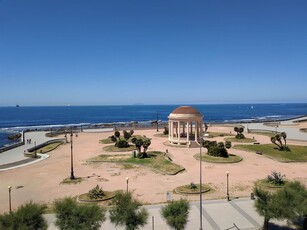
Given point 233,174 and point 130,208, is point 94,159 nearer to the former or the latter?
point 233,174

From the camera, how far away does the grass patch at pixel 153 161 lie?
33.2m

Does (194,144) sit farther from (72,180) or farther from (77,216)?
(77,216)

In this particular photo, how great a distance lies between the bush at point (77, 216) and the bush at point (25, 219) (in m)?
0.97

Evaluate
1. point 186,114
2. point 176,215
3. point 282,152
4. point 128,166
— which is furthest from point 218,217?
point 186,114

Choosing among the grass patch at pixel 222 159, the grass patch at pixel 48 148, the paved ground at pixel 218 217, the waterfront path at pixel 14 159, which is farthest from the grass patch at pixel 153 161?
the grass patch at pixel 48 148

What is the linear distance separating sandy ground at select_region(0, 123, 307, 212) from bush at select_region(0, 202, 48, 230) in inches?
346

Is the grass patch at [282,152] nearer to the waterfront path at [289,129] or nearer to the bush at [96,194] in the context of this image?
the waterfront path at [289,129]

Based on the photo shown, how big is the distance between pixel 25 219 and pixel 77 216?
2687 mm

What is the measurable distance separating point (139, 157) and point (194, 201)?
17302mm

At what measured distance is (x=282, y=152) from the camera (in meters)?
42.2

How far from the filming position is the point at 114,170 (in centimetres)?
3403

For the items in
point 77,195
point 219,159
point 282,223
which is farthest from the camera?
point 219,159

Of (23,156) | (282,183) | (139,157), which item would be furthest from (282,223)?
(23,156)

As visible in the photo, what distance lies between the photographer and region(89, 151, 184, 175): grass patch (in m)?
33.2
